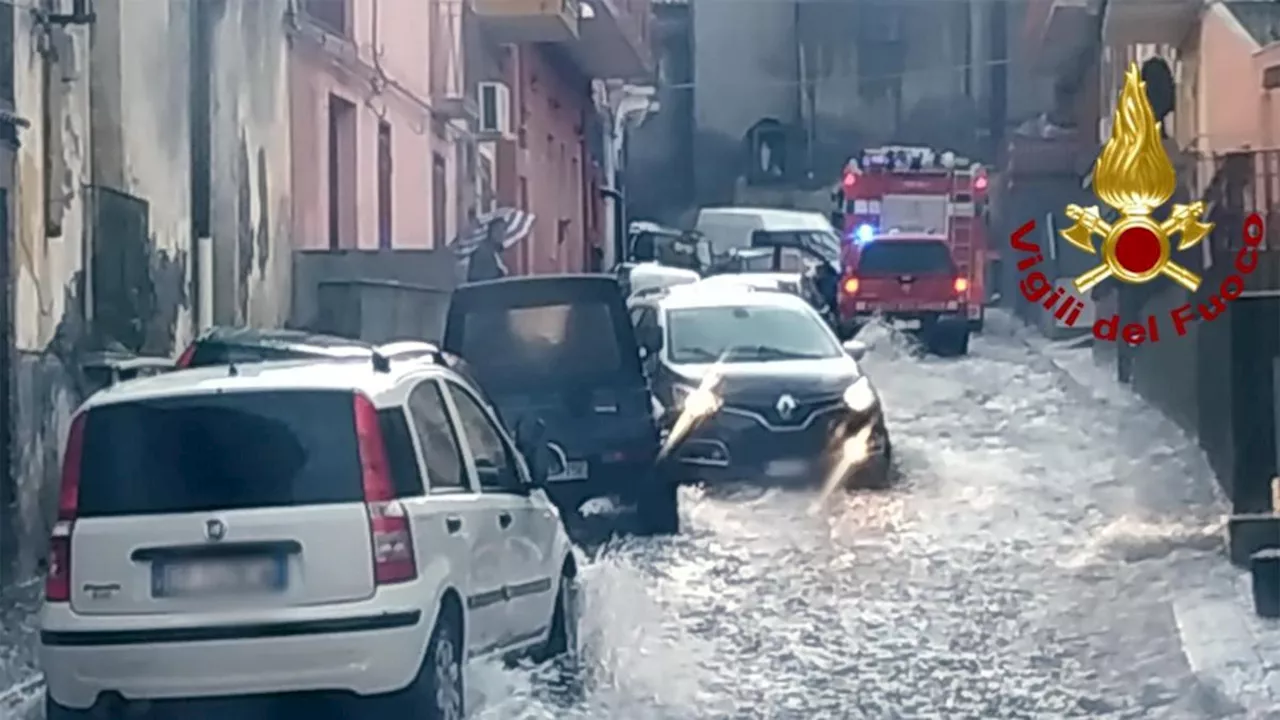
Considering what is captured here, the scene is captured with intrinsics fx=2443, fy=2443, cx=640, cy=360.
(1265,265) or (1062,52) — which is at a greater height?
(1062,52)

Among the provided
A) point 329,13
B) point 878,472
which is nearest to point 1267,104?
point 878,472

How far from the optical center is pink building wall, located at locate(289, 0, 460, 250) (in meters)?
14.8

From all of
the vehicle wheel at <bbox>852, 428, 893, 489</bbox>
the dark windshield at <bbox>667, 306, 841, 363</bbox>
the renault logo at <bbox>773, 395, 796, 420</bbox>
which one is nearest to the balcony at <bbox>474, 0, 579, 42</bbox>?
the dark windshield at <bbox>667, 306, 841, 363</bbox>

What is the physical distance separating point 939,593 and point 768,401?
4.12m

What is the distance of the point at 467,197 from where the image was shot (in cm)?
1894

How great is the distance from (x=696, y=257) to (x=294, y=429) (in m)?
16.1

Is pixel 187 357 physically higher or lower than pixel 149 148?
lower

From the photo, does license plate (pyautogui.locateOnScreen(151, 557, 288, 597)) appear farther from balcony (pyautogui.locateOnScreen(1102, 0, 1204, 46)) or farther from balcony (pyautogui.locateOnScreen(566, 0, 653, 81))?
balcony (pyautogui.locateOnScreen(566, 0, 653, 81))

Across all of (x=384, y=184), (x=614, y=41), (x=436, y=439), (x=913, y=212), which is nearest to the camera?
(x=436, y=439)

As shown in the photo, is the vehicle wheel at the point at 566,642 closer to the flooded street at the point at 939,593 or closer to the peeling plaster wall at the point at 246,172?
the flooded street at the point at 939,593

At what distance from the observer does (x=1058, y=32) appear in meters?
18.6

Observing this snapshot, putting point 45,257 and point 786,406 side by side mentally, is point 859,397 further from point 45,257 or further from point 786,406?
point 45,257

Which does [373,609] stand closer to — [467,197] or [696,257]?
[467,197]

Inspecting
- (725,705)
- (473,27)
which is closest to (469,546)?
(725,705)
